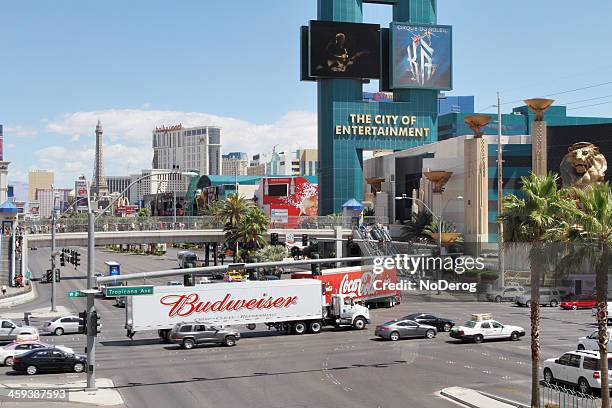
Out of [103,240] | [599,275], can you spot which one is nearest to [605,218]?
[599,275]

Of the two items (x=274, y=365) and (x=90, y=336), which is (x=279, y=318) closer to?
(x=274, y=365)

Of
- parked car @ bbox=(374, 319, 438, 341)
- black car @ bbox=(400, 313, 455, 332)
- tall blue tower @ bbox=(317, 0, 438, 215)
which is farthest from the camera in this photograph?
tall blue tower @ bbox=(317, 0, 438, 215)

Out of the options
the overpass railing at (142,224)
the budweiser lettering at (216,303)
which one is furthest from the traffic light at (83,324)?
the overpass railing at (142,224)

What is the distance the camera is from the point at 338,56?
134 metres

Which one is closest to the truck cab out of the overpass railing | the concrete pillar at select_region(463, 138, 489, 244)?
the concrete pillar at select_region(463, 138, 489, 244)

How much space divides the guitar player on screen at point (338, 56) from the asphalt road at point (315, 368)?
84535 millimetres

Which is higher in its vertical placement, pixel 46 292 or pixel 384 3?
pixel 384 3

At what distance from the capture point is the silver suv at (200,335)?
4616 cm

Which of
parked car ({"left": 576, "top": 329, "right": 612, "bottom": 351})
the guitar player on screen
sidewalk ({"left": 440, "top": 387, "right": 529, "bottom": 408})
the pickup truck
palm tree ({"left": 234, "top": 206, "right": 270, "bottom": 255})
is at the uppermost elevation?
the guitar player on screen

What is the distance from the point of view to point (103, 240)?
88.4m

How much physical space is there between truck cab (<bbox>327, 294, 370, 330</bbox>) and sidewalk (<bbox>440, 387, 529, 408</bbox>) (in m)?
20.0

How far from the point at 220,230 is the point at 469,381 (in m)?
69.1

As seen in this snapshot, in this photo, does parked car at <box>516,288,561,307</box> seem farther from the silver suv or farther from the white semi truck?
the silver suv

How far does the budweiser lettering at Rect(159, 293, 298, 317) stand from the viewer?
1864 inches
